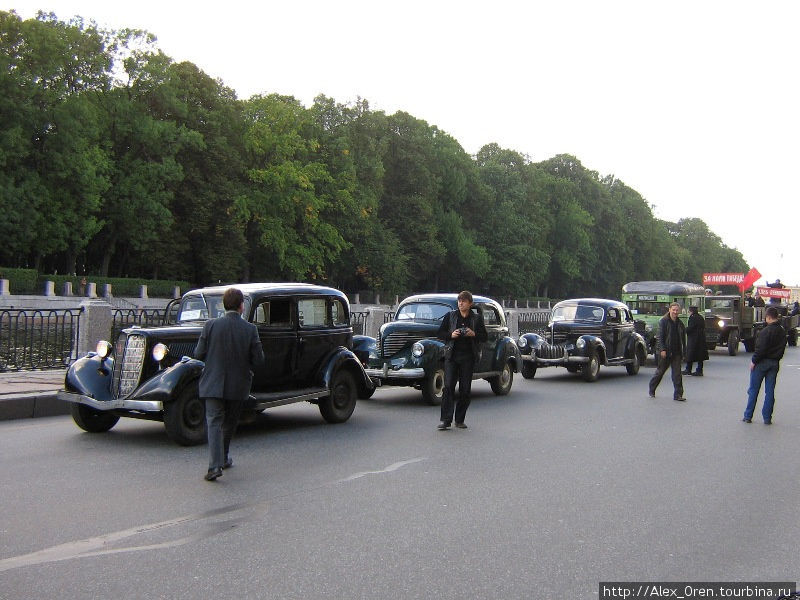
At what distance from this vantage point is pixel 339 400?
11.5 meters

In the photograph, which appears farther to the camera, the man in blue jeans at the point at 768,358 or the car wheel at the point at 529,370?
the car wheel at the point at 529,370

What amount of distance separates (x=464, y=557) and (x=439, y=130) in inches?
2837

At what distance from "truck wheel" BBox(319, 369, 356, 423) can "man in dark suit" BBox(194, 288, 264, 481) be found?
3580 mm

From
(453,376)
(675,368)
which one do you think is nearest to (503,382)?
(675,368)

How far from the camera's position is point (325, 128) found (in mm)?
61875

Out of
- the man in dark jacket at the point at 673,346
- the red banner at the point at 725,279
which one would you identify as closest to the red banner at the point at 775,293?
the red banner at the point at 725,279

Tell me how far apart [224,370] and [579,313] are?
47.7ft

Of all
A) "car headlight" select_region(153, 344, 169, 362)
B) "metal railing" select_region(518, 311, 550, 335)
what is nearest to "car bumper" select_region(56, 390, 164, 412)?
"car headlight" select_region(153, 344, 169, 362)

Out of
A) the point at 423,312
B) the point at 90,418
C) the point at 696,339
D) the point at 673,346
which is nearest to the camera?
the point at 90,418

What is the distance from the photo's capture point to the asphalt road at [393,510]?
15.8ft

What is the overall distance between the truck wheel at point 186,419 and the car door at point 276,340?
104cm

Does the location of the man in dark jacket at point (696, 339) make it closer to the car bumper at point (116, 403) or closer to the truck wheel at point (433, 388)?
the truck wheel at point (433, 388)

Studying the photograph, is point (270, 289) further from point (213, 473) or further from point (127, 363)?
point (213, 473)

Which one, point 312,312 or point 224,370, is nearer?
point 224,370
